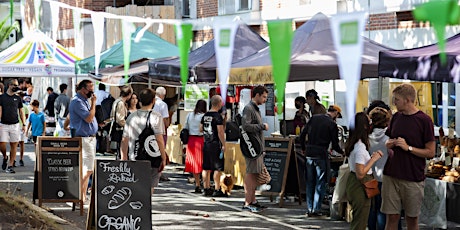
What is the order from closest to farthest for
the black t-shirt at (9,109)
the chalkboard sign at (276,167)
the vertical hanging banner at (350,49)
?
1. the vertical hanging banner at (350,49)
2. the chalkboard sign at (276,167)
3. the black t-shirt at (9,109)

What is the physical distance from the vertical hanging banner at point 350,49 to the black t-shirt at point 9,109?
13.6 meters

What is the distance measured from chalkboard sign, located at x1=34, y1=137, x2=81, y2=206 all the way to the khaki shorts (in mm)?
5294

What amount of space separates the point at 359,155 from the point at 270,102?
39.4ft

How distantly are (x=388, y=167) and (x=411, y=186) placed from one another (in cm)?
31

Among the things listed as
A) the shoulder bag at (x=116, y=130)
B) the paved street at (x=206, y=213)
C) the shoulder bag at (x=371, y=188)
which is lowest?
the paved street at (x=206, y=213)

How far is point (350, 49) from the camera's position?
21.9 ft

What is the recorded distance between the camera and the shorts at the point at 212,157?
53.7ft

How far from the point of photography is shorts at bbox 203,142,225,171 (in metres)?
16.4

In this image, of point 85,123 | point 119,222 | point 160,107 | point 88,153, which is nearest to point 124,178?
point 119,222

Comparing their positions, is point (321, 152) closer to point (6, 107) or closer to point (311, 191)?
point (311, 191)

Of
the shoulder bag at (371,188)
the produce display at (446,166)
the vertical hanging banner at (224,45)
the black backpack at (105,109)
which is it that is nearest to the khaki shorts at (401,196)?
the shoulder bag at (371,188)

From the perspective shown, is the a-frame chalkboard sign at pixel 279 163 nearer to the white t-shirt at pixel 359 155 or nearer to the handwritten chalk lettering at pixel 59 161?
the handwritten chalk lettering at pixel 59 161

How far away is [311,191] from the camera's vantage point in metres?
14.0

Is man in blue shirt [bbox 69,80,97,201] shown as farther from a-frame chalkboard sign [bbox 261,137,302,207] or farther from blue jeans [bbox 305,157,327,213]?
blue jeans [bbox 305,157,327,213]
